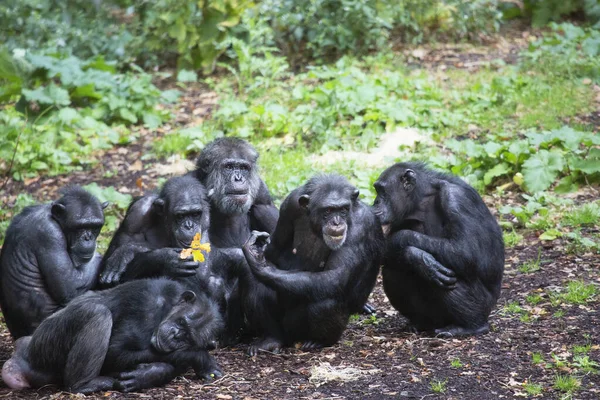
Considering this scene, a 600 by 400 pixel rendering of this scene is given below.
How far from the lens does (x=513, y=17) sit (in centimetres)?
2066

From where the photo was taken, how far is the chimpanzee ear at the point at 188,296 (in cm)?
761

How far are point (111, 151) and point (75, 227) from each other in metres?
7.36

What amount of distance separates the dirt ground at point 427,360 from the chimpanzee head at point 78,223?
1.34 meters

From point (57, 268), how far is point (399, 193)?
350cm

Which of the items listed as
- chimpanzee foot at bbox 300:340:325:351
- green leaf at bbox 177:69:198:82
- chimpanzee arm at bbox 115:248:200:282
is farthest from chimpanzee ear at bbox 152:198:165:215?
green leaf at bbox 177:69:198:82

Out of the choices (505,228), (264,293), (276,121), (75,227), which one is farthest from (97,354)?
(276,121)

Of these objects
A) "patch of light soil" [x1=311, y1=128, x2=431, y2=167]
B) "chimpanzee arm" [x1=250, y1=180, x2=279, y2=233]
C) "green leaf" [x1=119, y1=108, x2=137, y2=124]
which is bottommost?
"chimpanzee arm" [x1=250, y1=180, x2=279, y2=233]

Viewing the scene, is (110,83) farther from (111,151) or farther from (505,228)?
(505,228)

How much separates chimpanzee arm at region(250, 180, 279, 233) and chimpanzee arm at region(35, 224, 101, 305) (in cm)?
230

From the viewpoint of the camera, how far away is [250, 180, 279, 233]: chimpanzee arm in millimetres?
9688

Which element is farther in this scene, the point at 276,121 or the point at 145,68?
the point at 145,68

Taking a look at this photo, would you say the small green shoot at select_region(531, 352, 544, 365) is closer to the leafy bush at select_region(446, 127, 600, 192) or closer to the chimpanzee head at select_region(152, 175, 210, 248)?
the chimpanzee head at select_region(152, 175, 210, 248)

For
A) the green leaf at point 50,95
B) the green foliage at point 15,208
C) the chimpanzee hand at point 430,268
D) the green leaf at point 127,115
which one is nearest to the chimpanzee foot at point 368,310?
the chimpanzee hand at point 430,268

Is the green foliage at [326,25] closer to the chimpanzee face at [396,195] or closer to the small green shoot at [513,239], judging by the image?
the small green shoot at [513,239]
